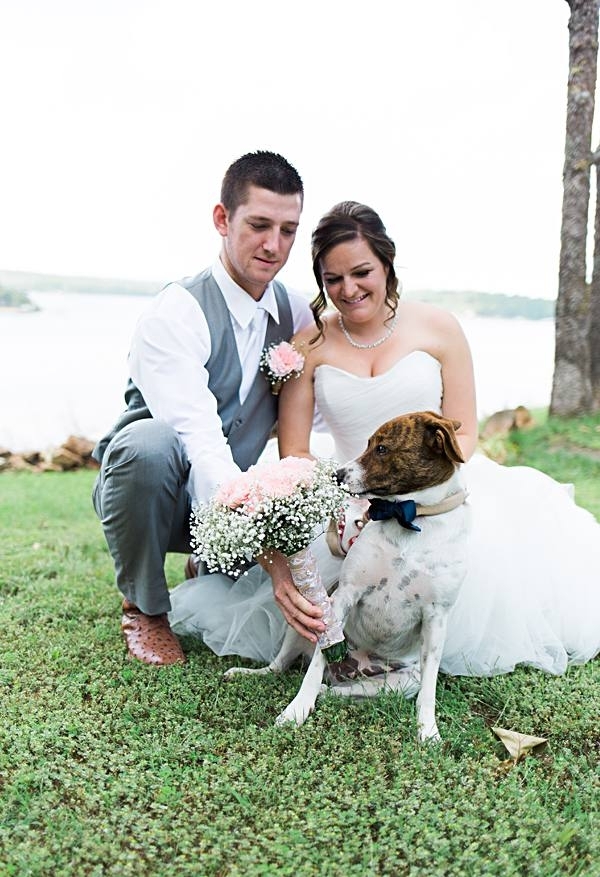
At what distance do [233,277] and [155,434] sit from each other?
34.6 inches

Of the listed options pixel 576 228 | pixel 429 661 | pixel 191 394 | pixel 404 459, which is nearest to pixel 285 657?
pixel 429 661

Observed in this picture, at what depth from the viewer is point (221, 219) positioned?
3.88 meters

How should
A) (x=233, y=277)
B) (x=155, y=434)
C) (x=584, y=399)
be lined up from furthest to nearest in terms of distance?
1. (x=584, y=399)
2. (x=233, y=277)
3. (x=155, y=434)

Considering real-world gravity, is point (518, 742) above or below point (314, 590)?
below

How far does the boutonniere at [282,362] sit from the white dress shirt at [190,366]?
0.23 feet

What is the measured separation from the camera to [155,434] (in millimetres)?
3469

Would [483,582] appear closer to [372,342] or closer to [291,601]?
Answer: [291,601]

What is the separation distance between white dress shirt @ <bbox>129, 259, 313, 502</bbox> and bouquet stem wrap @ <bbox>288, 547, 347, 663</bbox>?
56cm

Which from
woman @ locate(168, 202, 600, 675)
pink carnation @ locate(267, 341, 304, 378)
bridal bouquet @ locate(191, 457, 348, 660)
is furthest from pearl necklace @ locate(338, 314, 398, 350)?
bridal bouquet @ locate(191, 457, 348, 660)

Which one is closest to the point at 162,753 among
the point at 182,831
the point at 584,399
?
the point at 182,831

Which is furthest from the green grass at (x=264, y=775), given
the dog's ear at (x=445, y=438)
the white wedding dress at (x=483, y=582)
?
the dog's ear at (x=445, y=438)

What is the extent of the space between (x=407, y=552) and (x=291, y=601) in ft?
1.49

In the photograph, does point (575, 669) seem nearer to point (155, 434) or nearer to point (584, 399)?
point (155, 434)

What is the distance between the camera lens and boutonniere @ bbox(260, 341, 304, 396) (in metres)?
3.75
